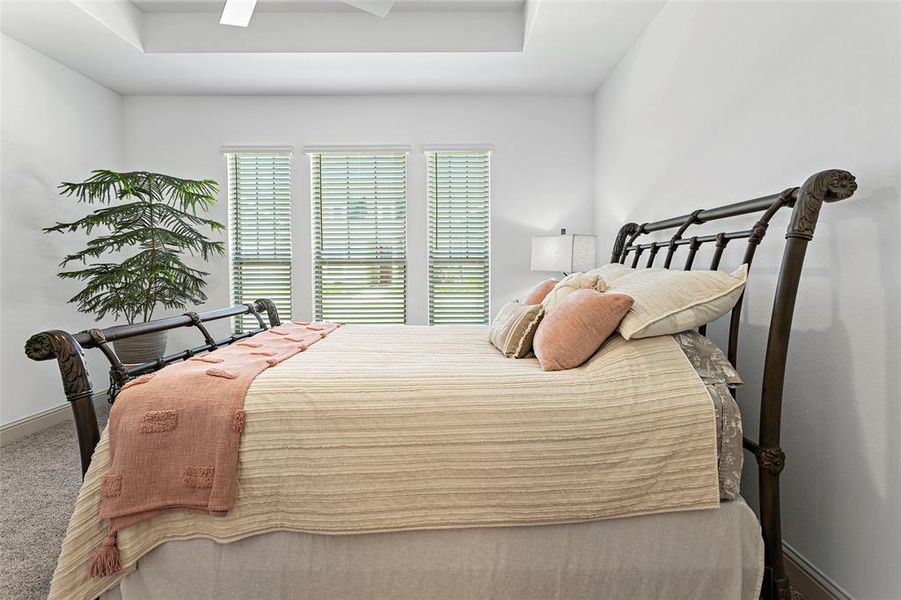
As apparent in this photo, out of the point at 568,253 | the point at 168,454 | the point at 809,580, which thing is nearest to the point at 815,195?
the point at 809,580

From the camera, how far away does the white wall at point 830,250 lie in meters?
1.38

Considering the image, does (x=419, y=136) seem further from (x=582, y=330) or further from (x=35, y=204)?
(x=582, y=330)

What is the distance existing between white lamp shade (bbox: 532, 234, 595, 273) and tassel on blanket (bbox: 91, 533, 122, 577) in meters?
3.08

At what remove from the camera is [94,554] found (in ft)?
4.44

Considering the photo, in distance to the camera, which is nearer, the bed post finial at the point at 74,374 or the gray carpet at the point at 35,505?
the bed post finial at the point at 74,374

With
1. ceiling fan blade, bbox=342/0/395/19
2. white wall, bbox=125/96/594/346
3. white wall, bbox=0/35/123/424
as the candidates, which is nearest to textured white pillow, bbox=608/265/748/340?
ceiling fan blade, bbox=342/0/395/19

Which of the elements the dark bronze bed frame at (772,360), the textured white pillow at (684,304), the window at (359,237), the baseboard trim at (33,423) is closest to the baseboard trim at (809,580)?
the dark bronze bed frame at (772,360)

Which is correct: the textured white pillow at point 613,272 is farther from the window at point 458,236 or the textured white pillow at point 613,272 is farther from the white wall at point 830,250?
the window at point 458,236

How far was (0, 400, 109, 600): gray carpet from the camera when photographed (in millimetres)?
1780

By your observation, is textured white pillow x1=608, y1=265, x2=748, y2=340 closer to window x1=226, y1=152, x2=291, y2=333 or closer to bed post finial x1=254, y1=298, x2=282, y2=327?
bed post finial x1=254, y1=298, x2=282, y2=327

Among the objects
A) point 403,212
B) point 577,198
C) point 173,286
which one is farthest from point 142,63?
point 577,198

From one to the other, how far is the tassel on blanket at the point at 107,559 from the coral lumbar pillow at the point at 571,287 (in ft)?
5.38

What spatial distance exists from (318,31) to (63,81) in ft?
6.44

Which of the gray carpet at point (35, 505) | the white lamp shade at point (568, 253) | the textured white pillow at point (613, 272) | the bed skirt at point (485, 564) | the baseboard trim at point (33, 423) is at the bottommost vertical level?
the gray carpet at point (35, 505)
